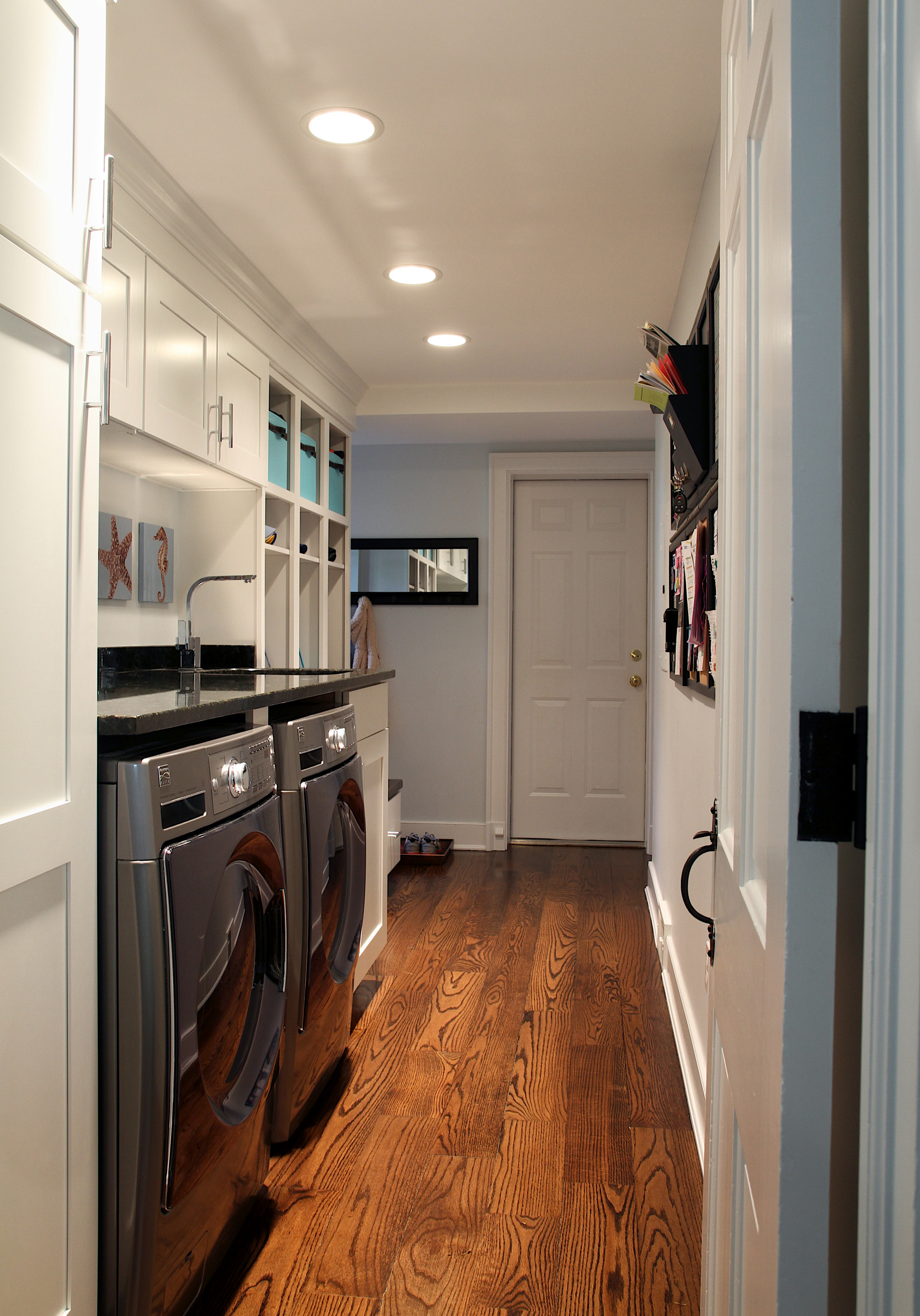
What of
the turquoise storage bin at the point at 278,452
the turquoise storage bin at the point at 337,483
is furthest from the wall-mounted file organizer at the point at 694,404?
the turquoise storage bin at the point at 337,483

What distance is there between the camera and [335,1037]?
90.5 inches

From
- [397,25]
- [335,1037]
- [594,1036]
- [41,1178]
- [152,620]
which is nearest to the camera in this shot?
[41,1178]

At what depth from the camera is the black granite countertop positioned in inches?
55.7

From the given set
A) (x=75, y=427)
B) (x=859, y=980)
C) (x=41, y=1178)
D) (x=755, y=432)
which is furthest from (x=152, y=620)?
(x=859, y=980)

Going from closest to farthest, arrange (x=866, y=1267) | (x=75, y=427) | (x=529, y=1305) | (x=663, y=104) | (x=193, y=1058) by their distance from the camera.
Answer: (x=866, y=1267), (x=75, y=427), (x=193, y=1058), (x=529, y=1305), (x=663, y=104)

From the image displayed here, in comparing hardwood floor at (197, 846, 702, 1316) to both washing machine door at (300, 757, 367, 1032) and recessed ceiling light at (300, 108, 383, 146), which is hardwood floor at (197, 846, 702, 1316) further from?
recessed ceiling light at (300, 108, 383, 146)

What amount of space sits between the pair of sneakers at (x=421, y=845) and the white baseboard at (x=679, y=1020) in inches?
50.0

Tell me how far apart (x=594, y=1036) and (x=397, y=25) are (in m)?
2.49

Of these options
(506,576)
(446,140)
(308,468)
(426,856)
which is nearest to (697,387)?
(446,140)

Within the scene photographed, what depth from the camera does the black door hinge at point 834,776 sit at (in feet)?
1.78

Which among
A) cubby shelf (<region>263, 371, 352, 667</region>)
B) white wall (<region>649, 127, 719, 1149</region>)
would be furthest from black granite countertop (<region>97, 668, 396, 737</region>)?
white wall (<region>649, 127, 719, 1149</region>)

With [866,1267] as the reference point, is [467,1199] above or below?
below

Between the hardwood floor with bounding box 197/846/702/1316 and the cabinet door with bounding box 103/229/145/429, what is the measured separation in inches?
68.7

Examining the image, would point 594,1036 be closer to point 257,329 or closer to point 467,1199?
point 467,1199
